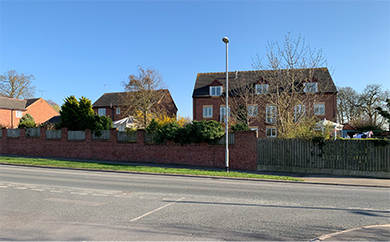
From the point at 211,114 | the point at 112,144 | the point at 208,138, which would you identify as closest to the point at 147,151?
the point at 112,144

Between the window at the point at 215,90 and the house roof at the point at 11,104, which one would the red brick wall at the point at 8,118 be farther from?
the window at the point at 215,90

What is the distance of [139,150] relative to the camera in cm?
2220

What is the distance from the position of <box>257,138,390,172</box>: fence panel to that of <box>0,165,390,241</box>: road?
5.97 m

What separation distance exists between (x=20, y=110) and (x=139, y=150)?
40993 millimetres

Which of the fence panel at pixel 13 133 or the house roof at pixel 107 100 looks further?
the house roof at pixel 107 100

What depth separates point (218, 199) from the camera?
9438 mm

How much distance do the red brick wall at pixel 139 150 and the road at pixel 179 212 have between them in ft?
24.6

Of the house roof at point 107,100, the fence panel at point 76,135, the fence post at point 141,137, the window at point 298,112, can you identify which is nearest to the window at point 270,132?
the window at point 298,112

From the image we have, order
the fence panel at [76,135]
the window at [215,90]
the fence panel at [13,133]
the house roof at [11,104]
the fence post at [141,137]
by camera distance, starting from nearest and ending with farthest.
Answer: the fence post at [141,137], the fence panel at [76,135], the fence panel at [13,133], the window at [215,90], the house roof at [11,104]

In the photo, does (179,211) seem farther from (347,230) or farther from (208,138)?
(208,138)

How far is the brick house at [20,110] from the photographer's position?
162ft

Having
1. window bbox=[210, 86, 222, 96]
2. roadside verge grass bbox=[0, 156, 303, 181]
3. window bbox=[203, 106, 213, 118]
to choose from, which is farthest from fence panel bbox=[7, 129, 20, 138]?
window bbox=[210, 86, 222, 96]

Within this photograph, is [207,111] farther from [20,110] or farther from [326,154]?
[20,110]

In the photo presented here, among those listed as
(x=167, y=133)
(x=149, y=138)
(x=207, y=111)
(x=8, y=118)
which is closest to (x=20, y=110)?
(x=8, y=118)
